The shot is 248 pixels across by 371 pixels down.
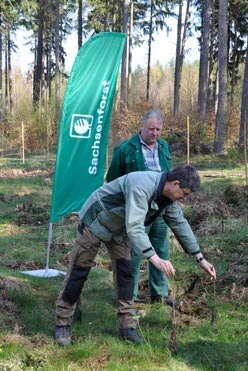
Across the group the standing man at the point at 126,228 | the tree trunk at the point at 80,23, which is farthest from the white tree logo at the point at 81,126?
the tree trunk at the point at 80,23

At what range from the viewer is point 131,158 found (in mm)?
4609

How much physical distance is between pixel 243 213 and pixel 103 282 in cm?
383

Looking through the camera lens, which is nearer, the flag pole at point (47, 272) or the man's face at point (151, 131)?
the man's face at point (151, 131)

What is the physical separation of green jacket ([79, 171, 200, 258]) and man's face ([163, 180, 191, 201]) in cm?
4

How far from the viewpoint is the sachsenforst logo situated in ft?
18.7

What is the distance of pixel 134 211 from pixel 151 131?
1353 mm

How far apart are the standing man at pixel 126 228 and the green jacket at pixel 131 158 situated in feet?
2.74

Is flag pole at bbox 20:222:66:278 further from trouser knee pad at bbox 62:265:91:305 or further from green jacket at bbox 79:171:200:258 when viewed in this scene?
green jacket at bbox 79:171:200:258

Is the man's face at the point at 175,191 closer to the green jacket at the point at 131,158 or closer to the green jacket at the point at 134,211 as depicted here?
the green jacket at the point at 134,211

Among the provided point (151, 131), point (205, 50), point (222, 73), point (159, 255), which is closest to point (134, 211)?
point (151, 131)

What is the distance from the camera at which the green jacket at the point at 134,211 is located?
11.1ft

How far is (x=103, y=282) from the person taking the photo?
5688 mm

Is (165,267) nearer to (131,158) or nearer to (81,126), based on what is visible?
A: (131,158)

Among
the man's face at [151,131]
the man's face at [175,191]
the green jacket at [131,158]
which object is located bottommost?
the man's face at [175,191]
